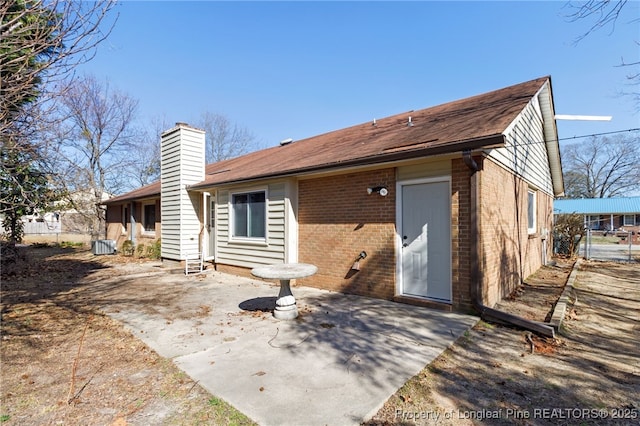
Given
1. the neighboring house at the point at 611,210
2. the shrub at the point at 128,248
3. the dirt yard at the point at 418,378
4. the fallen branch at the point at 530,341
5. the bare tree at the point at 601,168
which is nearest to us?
the dirt yard at the point at 418,378

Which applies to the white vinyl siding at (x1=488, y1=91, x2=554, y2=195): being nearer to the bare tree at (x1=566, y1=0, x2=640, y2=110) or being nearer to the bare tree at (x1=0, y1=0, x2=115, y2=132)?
the bare tree at (x1=566, y1=0, x2=640, y2=110)

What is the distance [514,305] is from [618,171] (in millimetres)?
49796

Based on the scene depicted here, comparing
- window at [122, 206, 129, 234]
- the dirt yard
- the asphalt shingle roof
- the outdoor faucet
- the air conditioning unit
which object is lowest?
the dirt yard

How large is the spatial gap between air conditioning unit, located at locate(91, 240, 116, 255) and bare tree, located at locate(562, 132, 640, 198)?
51.3 meters

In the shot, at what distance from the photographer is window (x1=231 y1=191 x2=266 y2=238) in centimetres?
874

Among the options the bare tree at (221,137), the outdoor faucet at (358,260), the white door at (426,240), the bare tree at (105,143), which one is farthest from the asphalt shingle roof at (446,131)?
the bare tree at (221,137)

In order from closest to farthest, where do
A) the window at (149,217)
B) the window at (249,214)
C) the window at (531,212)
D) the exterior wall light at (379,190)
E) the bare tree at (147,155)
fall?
the exterior wall light at (379,190)
the window at (249,214)
the window at (531,212)
the window at (149,217)
the bare tree at (147,155)

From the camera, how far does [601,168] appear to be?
42.2 metres

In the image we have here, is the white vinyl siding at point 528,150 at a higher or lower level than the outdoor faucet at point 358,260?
higher

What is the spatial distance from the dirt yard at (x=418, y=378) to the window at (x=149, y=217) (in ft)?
29.1

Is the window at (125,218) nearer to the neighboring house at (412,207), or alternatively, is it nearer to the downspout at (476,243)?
the neighboring house at (412,207)

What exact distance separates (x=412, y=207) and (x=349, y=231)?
1520 mm

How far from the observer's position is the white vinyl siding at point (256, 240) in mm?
8125

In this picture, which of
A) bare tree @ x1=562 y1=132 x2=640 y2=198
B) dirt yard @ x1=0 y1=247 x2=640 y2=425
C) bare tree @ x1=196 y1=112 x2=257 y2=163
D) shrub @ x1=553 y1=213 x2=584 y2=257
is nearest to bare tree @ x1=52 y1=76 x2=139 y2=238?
bare tree @ x1=196 y1=112 x2=257 y2=163
